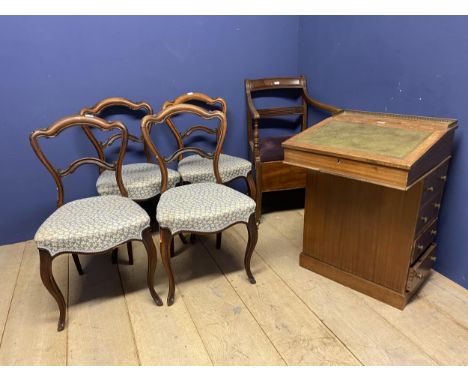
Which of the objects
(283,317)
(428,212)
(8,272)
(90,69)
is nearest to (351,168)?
(428,212)

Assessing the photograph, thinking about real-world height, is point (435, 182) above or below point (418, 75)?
below

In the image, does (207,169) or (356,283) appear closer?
(356,283)

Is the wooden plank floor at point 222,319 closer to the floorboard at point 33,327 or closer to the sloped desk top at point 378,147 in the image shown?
the floorboard at point 33,327

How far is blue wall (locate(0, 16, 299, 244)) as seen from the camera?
205 centimetres

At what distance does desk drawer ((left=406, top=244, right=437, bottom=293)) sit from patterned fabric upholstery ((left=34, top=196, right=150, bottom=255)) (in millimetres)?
1199

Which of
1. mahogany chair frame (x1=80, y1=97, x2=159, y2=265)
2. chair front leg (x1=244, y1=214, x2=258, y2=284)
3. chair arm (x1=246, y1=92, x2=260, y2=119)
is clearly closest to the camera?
chair front leg (x1=244, y1=214, x2=258, y2=284)

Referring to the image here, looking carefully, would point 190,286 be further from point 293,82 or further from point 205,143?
point 293,82

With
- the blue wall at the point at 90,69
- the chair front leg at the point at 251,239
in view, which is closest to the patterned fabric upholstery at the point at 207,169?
the blue wall at the point at 90,69

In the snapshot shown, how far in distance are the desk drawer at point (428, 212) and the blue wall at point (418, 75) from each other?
10cm

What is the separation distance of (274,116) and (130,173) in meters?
1.11

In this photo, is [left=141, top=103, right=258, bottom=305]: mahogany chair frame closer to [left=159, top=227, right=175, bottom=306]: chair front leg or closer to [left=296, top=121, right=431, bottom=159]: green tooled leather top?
[left=159, top=227, right=175, bottom=306]: chair front leg

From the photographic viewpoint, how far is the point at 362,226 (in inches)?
66.4

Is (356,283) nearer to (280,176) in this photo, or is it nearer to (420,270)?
(420,270)

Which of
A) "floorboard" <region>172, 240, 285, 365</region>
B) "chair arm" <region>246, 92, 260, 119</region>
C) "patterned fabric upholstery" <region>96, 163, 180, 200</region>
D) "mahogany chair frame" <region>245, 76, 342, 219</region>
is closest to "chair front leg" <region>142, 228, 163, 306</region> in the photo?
"floorboard" <region>172, 240, 285, 365</region>
